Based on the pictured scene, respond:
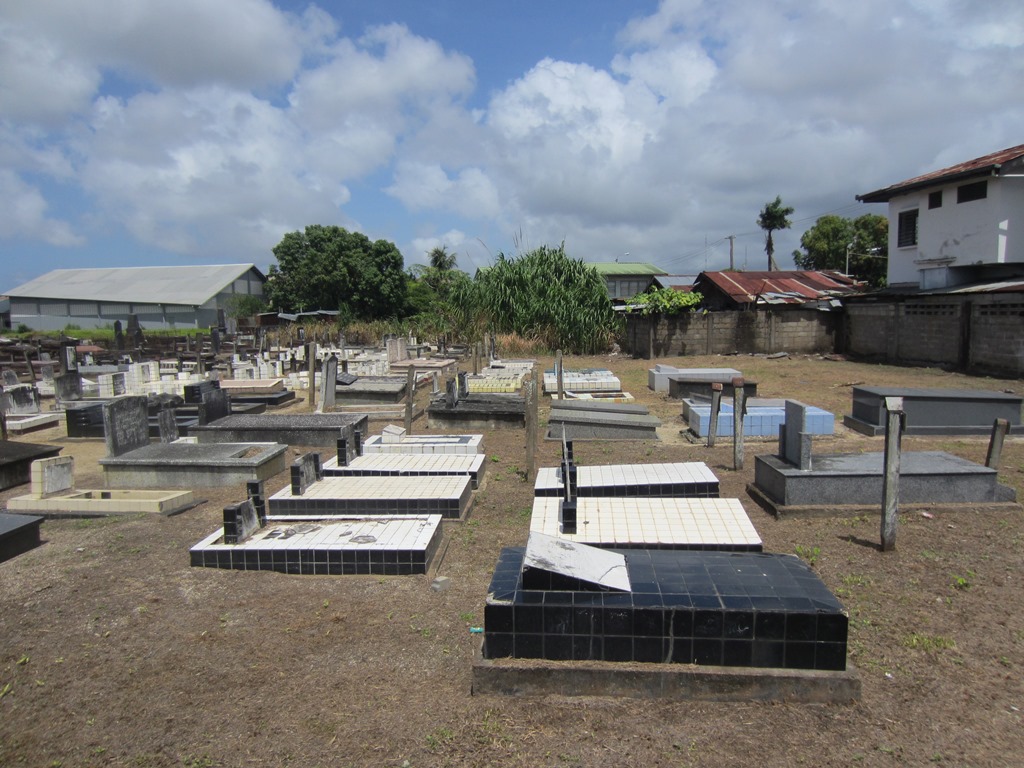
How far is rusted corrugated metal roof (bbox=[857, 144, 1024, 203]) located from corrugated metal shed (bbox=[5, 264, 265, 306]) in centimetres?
4269

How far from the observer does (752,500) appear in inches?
266

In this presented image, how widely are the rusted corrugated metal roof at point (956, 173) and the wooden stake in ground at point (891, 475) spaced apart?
17.7m

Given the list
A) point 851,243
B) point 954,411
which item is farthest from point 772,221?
point 954,411

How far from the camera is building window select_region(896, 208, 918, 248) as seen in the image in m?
22.2

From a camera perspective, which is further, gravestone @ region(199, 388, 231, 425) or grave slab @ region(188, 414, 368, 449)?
gravestone @ region(199, 388, 231, 425)

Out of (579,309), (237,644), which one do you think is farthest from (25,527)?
(579,309)

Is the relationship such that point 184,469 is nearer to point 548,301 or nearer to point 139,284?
point 548,301

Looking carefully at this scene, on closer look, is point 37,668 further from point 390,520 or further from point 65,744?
point 390,520

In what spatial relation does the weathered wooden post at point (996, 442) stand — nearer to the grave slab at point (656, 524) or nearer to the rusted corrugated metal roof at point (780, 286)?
the grave slab at point (656, 524)

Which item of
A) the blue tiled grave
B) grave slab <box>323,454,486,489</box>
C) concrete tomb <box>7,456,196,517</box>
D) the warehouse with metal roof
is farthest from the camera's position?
the warehouse with metal roof

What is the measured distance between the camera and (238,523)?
5285 millimetres

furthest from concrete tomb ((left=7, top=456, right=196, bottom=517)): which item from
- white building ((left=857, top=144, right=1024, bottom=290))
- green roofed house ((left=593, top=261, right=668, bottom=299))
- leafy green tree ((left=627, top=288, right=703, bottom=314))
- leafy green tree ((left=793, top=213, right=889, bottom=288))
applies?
green roofed house ((left=593, top=261, right=668, bottom=299))

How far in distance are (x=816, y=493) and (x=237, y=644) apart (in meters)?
4.81

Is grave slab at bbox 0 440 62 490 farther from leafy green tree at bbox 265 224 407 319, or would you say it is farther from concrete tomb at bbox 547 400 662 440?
leafy green tree at bbox 265 224 407 319
